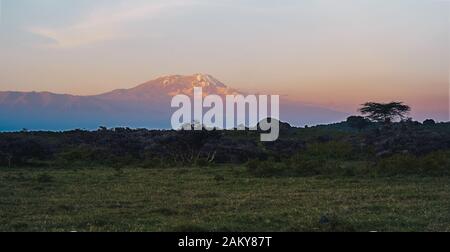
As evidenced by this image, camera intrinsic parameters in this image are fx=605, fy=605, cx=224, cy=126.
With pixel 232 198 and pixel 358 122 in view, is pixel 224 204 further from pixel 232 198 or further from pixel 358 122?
pixel 358 122

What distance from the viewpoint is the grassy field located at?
1438cm

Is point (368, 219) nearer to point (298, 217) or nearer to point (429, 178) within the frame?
point (298, 217)

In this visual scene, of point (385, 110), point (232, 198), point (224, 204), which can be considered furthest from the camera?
point (385, 110)

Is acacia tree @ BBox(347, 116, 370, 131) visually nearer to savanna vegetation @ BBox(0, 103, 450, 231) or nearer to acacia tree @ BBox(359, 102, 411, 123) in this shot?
acacia tree @ BBox(359, 102, 411, 123)

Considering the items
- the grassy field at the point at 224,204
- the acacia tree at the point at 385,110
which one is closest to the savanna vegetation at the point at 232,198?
the grassy field at the point at 224,204

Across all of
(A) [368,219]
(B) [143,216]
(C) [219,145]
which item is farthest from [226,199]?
(C) [219,145]

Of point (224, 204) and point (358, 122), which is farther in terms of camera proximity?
point (358, 122)

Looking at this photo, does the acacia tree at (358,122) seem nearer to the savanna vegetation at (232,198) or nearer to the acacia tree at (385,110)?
the acacia tree at (385,110)

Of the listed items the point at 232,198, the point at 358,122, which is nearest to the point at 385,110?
the point at 358,122

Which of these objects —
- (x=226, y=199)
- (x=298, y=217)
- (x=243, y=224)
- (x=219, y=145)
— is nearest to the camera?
(x=243, y=224)

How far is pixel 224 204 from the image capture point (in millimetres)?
18453

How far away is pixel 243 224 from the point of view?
14602 millimetres

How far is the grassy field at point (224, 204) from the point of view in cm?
1438

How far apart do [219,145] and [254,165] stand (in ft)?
74.1
